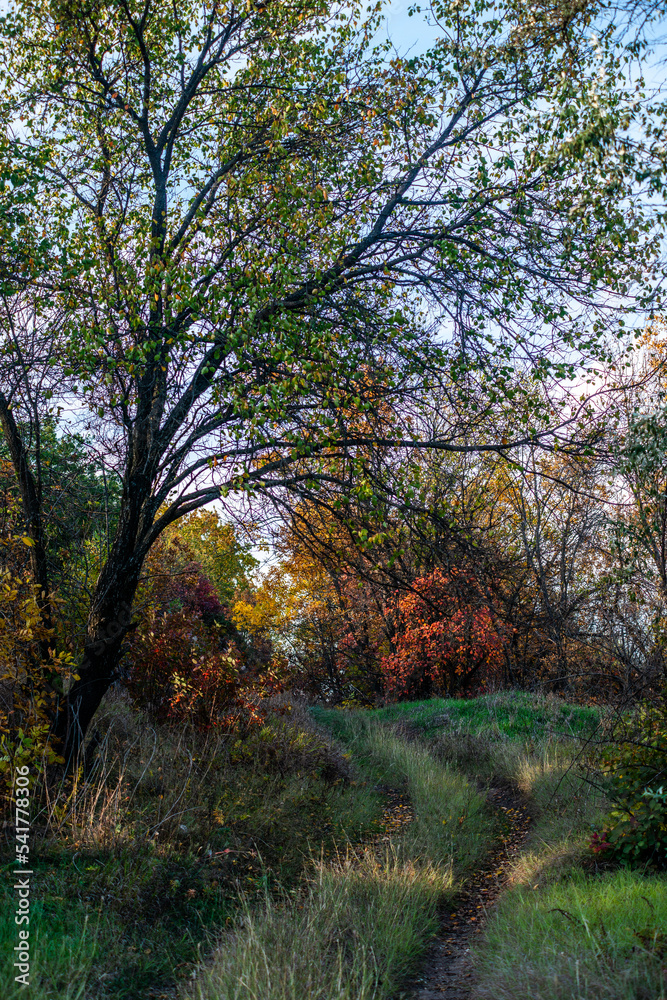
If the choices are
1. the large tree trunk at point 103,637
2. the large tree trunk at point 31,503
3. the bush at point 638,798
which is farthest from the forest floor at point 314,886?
the large tree trunk at point 31,503

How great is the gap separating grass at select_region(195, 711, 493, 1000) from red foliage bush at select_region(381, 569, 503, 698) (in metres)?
6.04

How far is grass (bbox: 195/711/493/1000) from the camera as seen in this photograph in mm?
4164

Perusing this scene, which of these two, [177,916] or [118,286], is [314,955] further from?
[118,286]

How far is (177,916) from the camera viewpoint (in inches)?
209

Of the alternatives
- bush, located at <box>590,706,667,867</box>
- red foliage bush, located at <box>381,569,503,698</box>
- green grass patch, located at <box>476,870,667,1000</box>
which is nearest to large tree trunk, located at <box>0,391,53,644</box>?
green grass patch, located at <box>476,870,667,1000</box>

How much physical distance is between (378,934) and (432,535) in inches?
136

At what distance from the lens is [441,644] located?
1653 cm

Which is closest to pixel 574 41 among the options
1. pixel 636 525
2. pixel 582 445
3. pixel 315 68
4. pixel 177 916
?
pixel 315 68

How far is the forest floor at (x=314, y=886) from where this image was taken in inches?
165

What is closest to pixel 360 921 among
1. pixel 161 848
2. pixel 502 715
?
pixel 161 848

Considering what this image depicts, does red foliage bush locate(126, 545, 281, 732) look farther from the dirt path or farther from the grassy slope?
the grassy slope

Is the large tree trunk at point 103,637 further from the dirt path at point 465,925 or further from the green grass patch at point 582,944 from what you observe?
the green grass patch at point 582,944

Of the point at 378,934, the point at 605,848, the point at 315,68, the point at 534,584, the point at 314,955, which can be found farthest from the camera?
the point at 534,584

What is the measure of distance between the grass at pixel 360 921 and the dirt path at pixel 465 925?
12 cm
